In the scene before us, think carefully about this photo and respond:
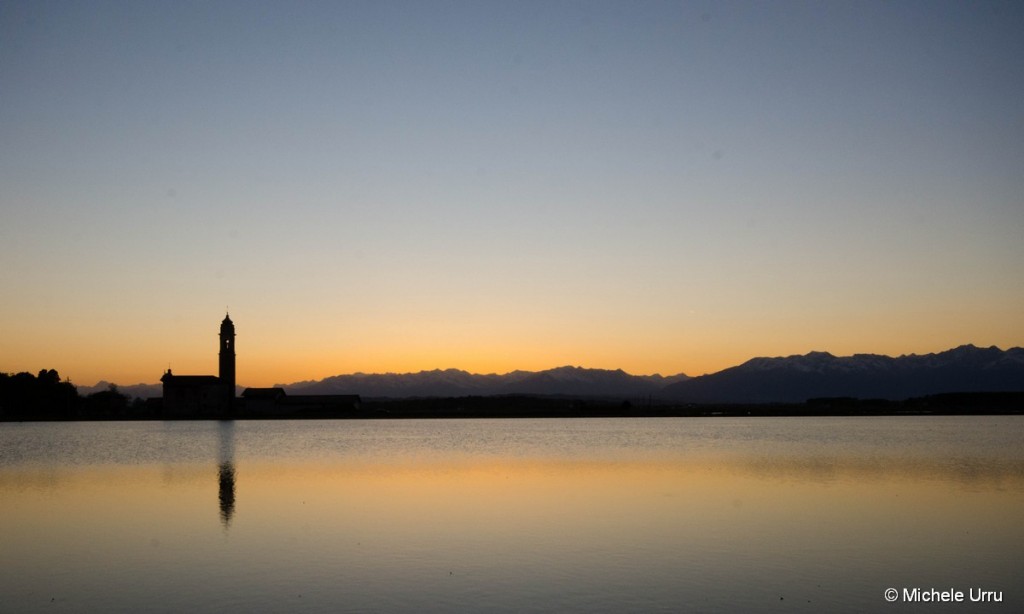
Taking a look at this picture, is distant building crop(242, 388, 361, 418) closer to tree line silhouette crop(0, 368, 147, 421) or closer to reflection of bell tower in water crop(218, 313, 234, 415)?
reflection of bell tower in water crop(218, 313, 234, 415)

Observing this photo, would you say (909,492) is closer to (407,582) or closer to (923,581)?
(923,581)

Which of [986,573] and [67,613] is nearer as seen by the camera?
[67,613]

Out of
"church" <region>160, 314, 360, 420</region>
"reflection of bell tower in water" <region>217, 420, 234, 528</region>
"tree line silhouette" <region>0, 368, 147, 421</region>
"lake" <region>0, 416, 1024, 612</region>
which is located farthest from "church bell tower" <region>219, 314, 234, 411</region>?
"lake" <region>0, 416, 1024, 612</region>

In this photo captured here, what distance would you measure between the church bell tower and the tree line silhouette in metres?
16.7

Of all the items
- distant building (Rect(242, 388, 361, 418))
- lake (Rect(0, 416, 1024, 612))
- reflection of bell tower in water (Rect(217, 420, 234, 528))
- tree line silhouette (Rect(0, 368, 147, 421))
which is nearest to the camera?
lake (Rect(0, 416, 1024, 612))

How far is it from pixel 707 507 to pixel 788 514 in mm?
2874

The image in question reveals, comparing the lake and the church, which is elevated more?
the church

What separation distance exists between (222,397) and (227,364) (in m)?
5.91

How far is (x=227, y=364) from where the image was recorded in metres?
153

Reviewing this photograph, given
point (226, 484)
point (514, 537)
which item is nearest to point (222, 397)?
point (226, 484)

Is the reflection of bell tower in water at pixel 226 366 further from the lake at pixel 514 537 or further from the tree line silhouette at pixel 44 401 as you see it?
the lake at pixel 514 537

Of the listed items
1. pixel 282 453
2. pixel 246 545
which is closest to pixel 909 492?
pixel 246 545

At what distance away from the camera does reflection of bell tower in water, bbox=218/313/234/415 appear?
501ft

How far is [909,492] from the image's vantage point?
32969 millimetres
